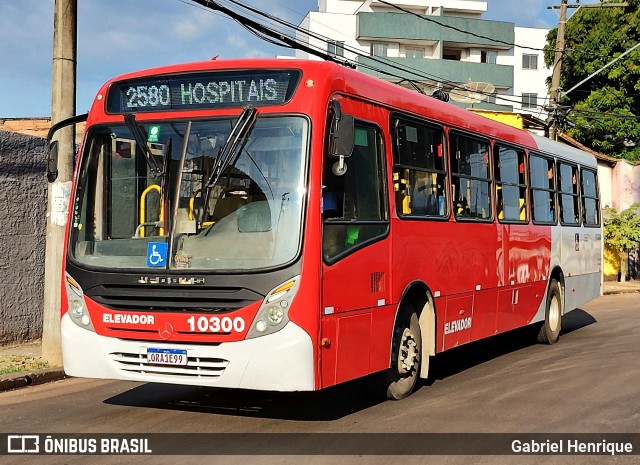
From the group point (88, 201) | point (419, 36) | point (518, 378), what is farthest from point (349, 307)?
point (419, 36)

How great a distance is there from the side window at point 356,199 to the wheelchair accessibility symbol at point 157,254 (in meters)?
1.35

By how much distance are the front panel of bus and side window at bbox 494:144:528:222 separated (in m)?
4.90

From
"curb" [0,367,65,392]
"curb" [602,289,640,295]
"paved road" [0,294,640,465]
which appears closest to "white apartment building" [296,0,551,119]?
"curb" [602,289,640,295]

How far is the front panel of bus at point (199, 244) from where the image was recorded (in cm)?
711

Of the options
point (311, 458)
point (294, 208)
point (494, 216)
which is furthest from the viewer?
point (494, 216)

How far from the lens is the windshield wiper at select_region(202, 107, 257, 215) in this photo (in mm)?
7379

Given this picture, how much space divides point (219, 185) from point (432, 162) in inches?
122

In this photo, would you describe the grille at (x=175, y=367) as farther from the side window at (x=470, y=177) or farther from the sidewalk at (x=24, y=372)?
the side window at (x=470, y=177)

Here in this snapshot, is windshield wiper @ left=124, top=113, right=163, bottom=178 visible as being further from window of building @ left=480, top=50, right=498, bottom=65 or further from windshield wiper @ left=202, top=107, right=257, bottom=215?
window of building @ left=480, top=50, right=498, bottom=65

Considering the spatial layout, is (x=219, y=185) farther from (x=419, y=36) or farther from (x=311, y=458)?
(x=419, y=36)

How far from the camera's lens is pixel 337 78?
780cm

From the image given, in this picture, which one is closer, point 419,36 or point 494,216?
point 494,216

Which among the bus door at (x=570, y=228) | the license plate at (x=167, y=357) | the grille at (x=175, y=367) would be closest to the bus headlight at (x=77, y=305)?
the grille at (x=175, y=367)

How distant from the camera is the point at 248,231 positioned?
728 cm
